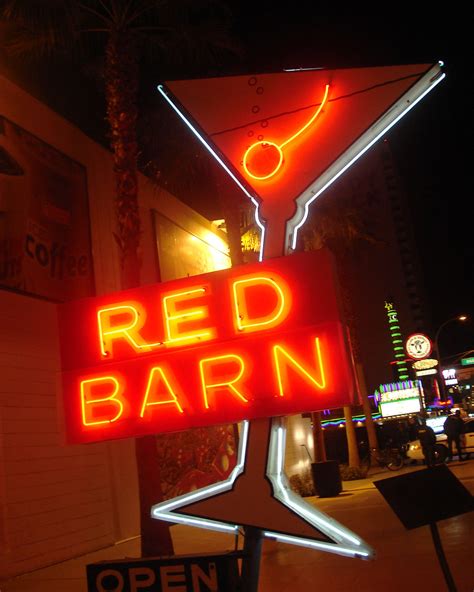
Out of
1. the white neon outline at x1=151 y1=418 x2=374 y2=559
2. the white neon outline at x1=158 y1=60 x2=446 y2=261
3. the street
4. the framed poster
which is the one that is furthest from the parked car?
the white neon outline at x1=151 y1=418 x2=374 y2=559

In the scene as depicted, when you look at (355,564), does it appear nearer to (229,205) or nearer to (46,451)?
(46,451)

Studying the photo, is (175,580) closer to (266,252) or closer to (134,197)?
(266,252)

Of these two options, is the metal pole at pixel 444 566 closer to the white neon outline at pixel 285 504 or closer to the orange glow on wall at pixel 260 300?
→ the white neon outline at pixel 285 504

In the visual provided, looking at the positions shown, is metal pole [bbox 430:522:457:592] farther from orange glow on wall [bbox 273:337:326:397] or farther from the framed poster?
the framed poster

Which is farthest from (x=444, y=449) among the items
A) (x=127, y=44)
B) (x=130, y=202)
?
(x=127, y=44)

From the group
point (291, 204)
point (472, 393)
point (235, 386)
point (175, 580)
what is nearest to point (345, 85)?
point (291, 204)

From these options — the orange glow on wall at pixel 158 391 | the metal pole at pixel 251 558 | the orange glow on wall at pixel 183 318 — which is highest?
the orange glow on wall at pixel 183 318

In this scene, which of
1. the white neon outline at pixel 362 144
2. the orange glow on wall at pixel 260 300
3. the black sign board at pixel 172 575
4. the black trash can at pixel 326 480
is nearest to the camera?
the black sign board at pixel 172 575

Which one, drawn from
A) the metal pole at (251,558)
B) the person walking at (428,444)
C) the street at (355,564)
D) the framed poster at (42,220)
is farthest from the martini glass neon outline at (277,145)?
the person walking at (428,444)

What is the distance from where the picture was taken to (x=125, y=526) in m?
12.2

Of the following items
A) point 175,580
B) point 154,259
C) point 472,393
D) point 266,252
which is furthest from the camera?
point 472,393

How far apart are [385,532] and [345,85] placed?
→ 23.8 ft

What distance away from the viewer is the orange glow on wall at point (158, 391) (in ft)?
17.3

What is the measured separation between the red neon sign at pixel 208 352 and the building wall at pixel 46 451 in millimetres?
3558
